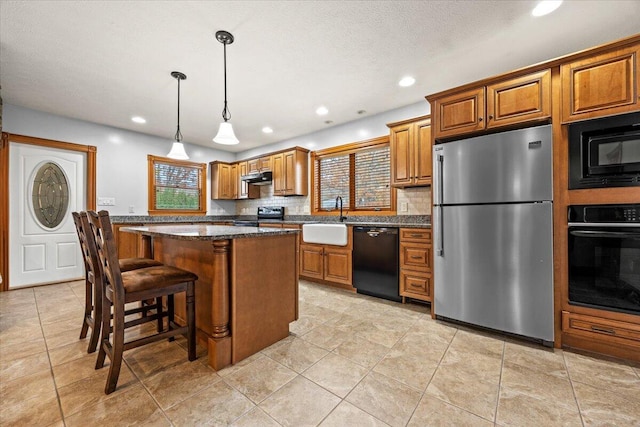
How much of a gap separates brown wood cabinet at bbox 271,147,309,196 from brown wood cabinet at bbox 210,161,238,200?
1.39m

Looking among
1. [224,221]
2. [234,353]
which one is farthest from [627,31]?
[224,221]

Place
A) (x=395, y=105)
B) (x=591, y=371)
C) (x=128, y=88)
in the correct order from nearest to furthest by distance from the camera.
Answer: (x=591, y=371), (x=128, y=88), (x=395, y=105)

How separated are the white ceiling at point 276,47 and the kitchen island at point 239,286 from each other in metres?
1.68

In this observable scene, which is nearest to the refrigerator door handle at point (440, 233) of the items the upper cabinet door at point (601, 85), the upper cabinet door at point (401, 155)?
the upper cabinet door at point (401, 155)

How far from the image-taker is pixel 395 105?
3.76m

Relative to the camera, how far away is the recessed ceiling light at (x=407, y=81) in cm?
299

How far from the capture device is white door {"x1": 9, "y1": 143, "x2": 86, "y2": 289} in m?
3.79

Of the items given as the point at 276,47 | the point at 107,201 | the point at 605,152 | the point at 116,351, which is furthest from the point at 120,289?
the point at 107,201

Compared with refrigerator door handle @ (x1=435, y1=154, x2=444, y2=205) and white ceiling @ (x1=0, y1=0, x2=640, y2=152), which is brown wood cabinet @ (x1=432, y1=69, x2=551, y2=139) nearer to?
refrigerator door handle @ (x1=435, y1=154, x2=444, y2=205)

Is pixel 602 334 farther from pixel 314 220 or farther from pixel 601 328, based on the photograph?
pixel 314 220

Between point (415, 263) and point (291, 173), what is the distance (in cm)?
278

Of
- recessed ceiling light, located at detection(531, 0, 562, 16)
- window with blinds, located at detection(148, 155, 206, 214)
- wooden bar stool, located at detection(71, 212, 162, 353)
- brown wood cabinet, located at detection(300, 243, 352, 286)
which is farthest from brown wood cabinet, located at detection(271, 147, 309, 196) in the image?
recessed ceiling light, located at detection(531, 0, 562, 16)

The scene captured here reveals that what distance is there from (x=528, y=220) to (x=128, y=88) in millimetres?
4463

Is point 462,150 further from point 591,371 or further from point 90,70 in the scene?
point 90,70
